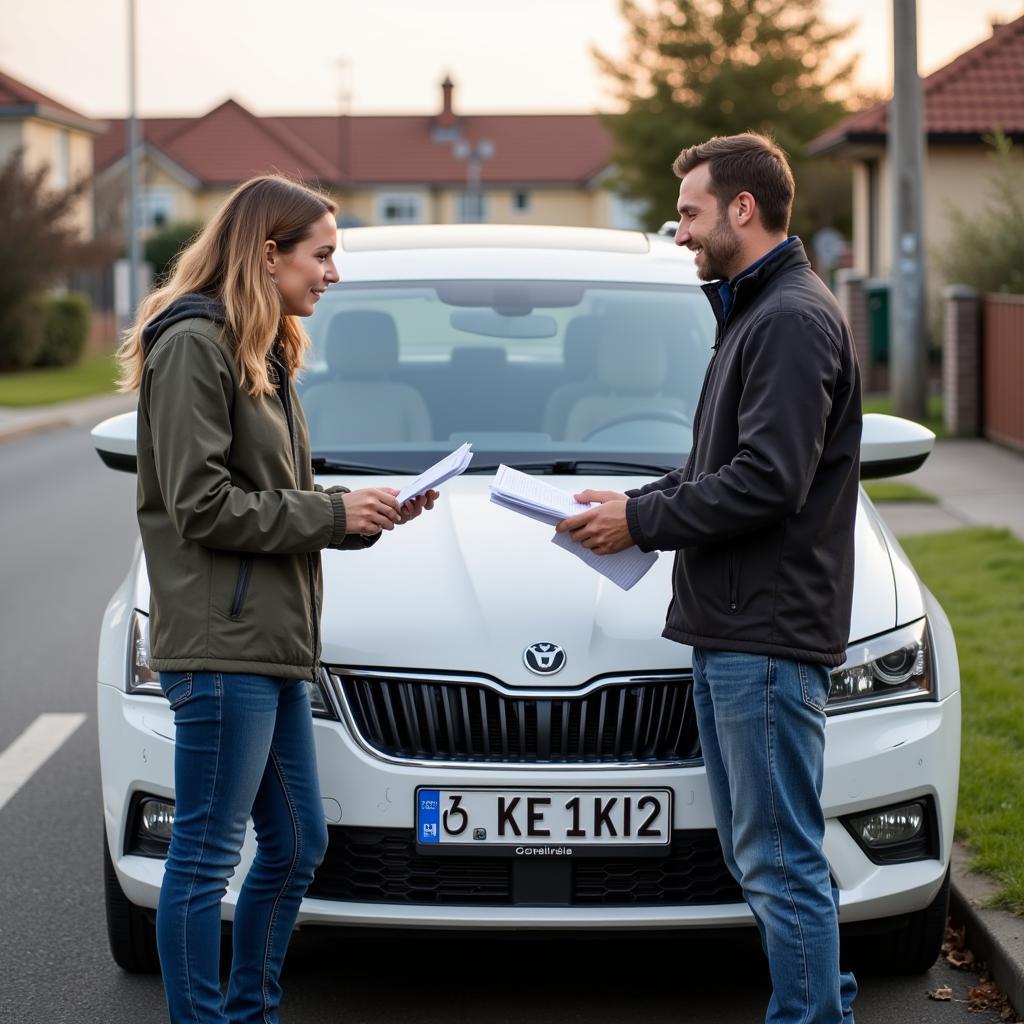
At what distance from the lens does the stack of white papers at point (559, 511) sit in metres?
3.45

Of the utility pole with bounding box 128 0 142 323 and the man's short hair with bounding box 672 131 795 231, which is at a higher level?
the utility pole with bounding box 128 0 142 323

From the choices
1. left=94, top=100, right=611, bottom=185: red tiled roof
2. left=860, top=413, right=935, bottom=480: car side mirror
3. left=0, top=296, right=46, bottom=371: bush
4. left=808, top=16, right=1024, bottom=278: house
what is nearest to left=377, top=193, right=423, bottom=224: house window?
left=94, top=100, right=611, bottom=185: red tiled roof

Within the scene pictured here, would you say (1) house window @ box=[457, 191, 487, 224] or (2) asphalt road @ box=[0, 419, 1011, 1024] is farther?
(1) house window @ box=[457, 191, 487, 224]

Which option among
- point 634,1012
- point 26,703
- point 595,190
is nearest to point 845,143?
point 26,703

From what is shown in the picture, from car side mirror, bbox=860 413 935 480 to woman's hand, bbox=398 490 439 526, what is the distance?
1395 millimetres

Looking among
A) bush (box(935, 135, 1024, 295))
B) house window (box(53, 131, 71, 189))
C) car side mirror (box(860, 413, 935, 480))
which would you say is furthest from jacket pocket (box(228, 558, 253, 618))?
house window (box(53, 131, 71, 189))

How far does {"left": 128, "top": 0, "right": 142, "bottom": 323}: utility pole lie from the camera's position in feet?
108

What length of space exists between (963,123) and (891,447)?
23.8 metres

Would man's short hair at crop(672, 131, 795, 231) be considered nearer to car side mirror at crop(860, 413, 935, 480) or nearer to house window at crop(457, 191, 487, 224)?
car side mirror at crop(860, 413, 935, 480)

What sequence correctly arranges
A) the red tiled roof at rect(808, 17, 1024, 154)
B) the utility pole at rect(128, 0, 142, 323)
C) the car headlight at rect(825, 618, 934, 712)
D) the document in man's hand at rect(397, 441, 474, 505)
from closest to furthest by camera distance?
the document in man's hand at rect(397, 441, 474, 505), the car headlight at rect(825, 618, 934, 712), the red tiled roof at rect(808, 17, 1024, 154), the utility pole at rect(128, 0, 142, 323)

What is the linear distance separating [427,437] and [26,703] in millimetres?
2914

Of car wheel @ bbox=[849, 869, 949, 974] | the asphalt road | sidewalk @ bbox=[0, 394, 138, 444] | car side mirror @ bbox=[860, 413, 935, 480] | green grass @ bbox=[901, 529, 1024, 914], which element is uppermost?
sidewalk @ bbox=[0, 394, 138, 444]

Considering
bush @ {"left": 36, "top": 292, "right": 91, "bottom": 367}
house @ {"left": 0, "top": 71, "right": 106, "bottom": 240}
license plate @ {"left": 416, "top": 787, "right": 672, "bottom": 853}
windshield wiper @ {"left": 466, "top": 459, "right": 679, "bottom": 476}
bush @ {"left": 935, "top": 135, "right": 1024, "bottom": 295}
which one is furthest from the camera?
house @ {"left": 0, "top": 71, "right": 106, "bottom": 240}

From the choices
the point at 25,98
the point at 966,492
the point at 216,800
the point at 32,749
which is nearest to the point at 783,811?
the point at 216,800
